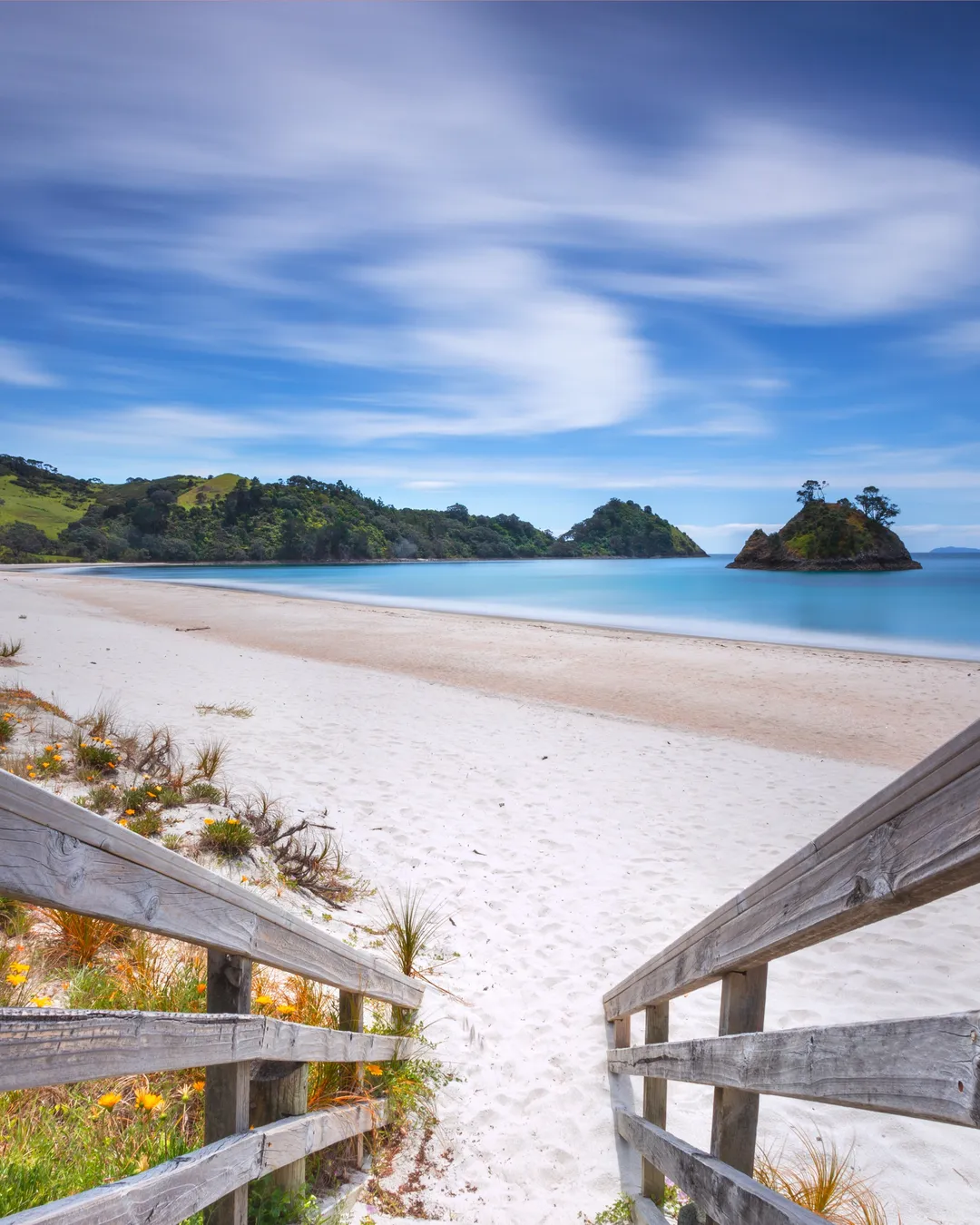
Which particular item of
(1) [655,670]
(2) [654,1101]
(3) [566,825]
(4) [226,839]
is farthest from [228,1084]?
(1) [655,670]

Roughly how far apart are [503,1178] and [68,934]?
245 cm

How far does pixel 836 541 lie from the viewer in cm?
11075

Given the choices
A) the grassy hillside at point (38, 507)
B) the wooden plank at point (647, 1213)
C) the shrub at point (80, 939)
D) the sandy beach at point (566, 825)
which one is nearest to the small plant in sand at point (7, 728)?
the sandy beach at point (566, 825)

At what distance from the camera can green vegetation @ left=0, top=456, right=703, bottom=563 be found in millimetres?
115625

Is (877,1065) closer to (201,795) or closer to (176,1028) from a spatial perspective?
(176,1028)

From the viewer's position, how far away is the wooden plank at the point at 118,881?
1.07 meters

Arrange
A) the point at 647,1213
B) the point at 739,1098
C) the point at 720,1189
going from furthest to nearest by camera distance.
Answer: the point at 647,1213, the point at 739,1098, the point at 720,1189

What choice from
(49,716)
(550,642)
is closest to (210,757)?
(49,716)

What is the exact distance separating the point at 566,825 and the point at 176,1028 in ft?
20.0

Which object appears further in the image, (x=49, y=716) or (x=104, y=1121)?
(x=49, y=716)

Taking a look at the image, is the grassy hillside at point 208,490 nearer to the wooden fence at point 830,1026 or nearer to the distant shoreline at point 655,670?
the distant shoreline at point 655,670

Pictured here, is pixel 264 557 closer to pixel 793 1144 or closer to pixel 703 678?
pixel 703 678

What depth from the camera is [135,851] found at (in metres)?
1.33

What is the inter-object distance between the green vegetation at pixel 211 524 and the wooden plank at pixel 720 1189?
373ft
